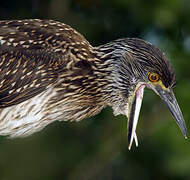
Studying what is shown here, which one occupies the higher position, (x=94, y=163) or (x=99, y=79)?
(x=99, y=79)

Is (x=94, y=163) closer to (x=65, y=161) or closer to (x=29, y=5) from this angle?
(x=65, y=161)

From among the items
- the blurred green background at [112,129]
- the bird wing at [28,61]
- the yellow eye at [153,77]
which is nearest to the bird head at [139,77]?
the yellow eye at [153,77]

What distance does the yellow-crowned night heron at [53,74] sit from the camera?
476 centimetres

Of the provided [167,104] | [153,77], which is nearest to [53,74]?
[153,77]

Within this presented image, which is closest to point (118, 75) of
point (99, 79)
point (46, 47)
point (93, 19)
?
point (99, 79)

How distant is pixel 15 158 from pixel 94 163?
0.95 meters

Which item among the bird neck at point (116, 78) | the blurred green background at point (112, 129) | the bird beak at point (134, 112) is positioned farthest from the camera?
the blurred green background at point (112, 129)

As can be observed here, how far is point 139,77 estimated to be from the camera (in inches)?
181

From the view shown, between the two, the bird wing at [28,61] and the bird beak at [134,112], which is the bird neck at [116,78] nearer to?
the bird beak at [134,112]

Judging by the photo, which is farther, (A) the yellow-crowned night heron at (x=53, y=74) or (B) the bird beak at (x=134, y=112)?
(A) the yellow-crowned night heron at (x=53, y=74)

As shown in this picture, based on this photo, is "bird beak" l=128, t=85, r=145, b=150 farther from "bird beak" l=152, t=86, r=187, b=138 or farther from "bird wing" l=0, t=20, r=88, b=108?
"bird wing" l=0, t=20, r=88, b=108

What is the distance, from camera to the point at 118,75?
4.79 m

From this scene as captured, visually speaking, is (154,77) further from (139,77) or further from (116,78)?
(116,78)

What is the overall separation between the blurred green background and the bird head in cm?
180
